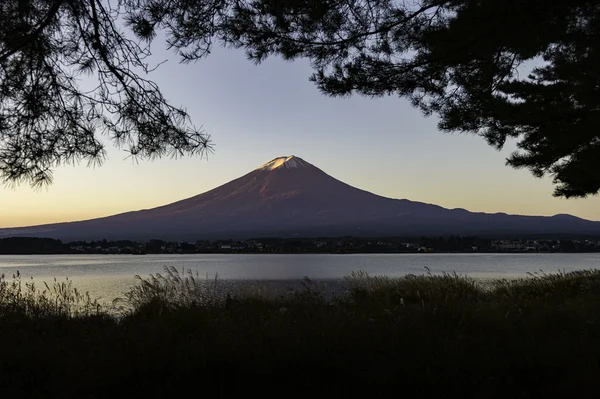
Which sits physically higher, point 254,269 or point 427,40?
point 427,40

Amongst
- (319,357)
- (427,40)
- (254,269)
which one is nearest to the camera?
(319,357)

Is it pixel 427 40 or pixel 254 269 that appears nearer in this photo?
pixel 427 40

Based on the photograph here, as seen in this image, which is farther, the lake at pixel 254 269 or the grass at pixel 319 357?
the lake at pixel 254 269

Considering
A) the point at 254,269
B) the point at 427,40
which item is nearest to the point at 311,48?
the point at 427,40

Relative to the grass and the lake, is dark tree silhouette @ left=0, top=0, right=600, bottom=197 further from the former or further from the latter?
the lake

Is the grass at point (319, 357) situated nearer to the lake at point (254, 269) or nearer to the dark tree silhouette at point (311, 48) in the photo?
the dark tree silhouette at point (311, 48)

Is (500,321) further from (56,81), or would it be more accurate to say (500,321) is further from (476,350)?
(56,81)

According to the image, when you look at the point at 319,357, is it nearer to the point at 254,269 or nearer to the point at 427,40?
the point at 427,40

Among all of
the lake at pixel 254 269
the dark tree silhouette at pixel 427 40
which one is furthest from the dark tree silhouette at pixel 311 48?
the lake at pixel 254 269

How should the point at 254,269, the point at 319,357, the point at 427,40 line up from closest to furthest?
the point at 319,357 < the point at 427,40 < the point at 254,269

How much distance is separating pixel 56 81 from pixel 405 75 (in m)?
4.25

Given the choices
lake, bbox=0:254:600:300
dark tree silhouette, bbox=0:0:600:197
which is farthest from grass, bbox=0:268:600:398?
lake, bbox=0:254:600:300

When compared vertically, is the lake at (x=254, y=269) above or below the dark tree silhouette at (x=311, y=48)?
below

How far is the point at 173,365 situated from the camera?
4.43 m
